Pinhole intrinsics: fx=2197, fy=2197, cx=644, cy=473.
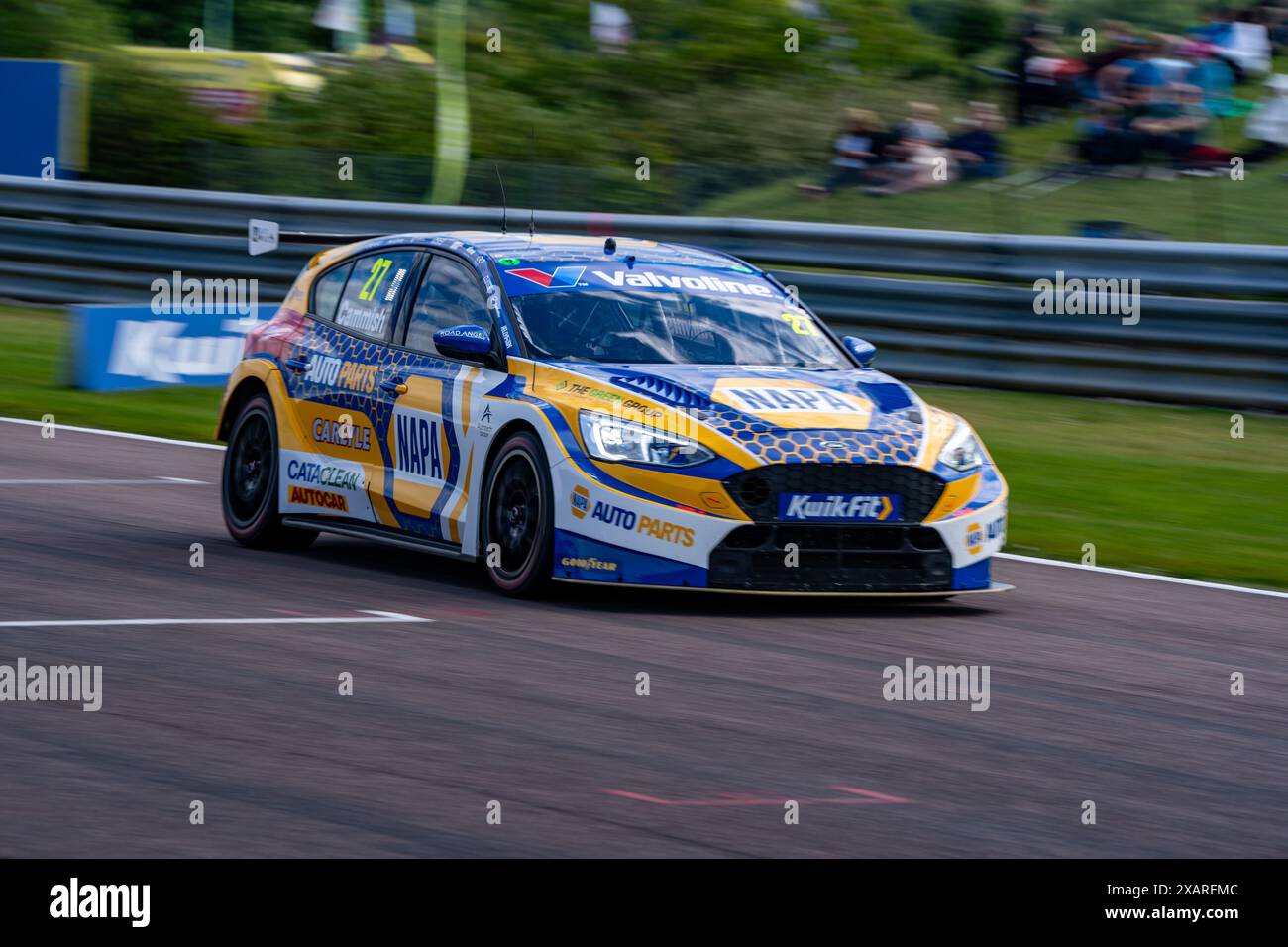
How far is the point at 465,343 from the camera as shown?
383 inches

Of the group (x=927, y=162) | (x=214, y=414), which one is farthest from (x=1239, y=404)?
(x=214, y=414)

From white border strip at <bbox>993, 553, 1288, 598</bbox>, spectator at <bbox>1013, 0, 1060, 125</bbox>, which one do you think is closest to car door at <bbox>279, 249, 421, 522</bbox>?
white border strip at <bbox>993, 553, 1288, 598</bbox>

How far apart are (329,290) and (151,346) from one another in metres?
7.14

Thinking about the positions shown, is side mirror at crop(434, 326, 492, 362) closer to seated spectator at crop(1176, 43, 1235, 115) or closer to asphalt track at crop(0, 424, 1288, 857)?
asphalt track at crop(0, 424, 1288, 857)

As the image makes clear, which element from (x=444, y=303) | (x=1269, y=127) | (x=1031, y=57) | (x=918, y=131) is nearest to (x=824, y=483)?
(x=444, y=303)

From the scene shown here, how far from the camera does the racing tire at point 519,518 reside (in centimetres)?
920

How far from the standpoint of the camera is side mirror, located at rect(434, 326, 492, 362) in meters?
9.72

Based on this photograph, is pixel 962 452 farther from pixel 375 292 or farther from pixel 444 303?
pixel 375 292

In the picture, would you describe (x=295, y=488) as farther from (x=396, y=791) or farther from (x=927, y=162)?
(x=927, y=162)

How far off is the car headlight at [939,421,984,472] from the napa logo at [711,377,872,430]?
38 cm

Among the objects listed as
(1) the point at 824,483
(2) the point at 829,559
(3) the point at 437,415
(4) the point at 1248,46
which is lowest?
(2) the point at 829,559

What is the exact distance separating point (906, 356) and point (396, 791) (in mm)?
11992

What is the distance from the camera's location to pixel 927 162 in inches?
734

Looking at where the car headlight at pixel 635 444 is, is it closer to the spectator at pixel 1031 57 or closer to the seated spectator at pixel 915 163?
the seated spectator at pixel 915 163
